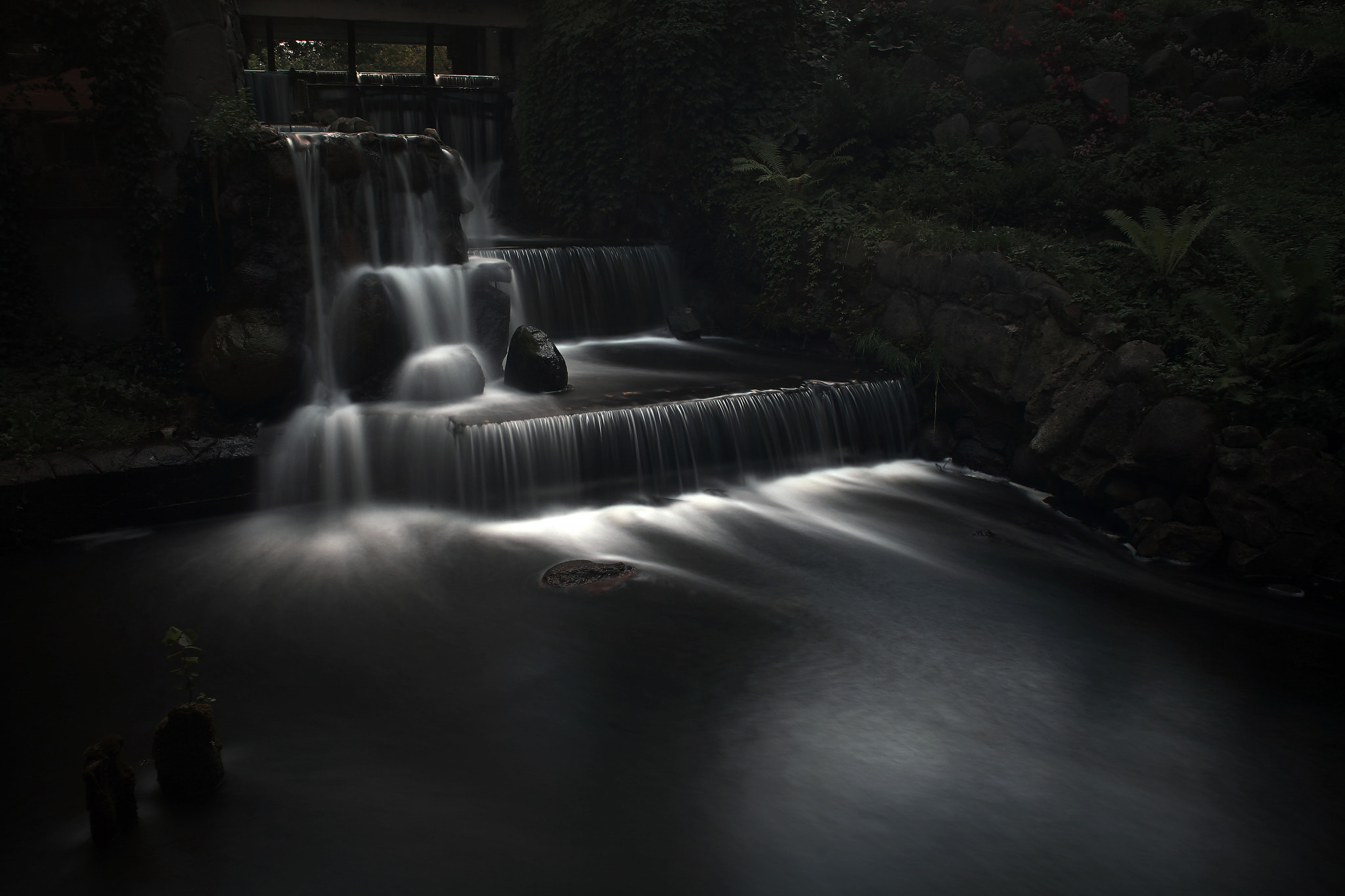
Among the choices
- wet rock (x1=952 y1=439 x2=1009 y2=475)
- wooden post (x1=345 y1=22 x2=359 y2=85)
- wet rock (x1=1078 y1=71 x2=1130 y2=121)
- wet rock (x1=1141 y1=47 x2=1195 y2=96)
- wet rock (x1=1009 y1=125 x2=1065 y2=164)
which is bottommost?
wet rock (x1=952 y1=439 x2=1009 y2=475)

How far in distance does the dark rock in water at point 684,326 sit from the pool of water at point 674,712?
5.49 metres

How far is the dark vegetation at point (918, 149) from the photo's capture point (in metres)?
10.1

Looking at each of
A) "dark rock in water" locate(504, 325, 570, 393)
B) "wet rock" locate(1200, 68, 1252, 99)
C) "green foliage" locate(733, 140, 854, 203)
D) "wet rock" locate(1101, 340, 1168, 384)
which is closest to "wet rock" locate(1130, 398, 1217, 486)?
"wet rock" locate(1101, 340, 1168, 384)

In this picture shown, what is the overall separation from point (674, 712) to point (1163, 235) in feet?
24.4

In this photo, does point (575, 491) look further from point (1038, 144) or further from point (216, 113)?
point (1038, 144)

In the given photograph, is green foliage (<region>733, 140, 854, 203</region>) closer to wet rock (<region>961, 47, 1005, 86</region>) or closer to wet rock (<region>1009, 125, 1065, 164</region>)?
wet rock (<region>1009, 125, 1065, 164</region>)

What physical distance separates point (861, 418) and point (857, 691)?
5.13m

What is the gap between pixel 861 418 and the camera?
10.6m

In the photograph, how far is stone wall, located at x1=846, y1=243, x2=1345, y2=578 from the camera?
7535 mm

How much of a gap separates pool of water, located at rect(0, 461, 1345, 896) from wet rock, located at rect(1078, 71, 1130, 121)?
28.3 ft

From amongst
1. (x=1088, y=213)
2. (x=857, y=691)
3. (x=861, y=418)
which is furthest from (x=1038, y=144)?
(x=857, y=691)

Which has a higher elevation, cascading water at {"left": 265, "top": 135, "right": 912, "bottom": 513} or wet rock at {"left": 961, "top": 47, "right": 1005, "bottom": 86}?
wet rock at {"left": 961, "top": 47, "right": 1005, "bottom": 86}

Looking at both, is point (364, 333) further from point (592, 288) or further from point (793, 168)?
point (793, 168)

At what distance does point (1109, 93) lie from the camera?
46.0ft
